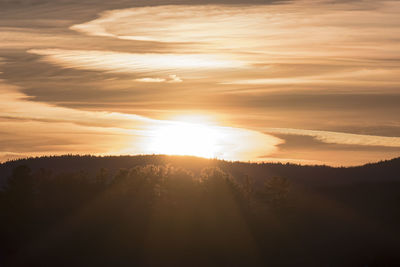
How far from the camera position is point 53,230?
407 feet

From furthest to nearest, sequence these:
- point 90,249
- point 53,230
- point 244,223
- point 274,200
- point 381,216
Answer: point 381,216 < point 274,200 < point 244,223 < point 53,230 < point 90,249

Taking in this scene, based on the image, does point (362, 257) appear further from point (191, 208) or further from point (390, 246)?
point (191, 208)

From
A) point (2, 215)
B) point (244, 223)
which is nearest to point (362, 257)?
point (244, 223)

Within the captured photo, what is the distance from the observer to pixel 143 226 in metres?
127

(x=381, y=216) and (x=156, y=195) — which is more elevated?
(x=156, y=195)

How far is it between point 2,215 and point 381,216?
346 feet

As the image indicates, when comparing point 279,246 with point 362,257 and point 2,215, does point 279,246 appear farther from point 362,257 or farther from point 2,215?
point 2,215

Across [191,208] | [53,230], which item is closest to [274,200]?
[191,208]

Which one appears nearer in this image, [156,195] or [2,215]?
[2,215]

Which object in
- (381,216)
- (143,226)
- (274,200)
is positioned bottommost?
(381,216)

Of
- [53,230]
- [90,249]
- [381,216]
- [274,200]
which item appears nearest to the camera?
[90,249]

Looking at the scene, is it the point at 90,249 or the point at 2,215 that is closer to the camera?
the point at 90,249

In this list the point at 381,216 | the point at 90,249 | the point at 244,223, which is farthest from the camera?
the point at 381,216

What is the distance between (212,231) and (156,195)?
62.3ft
